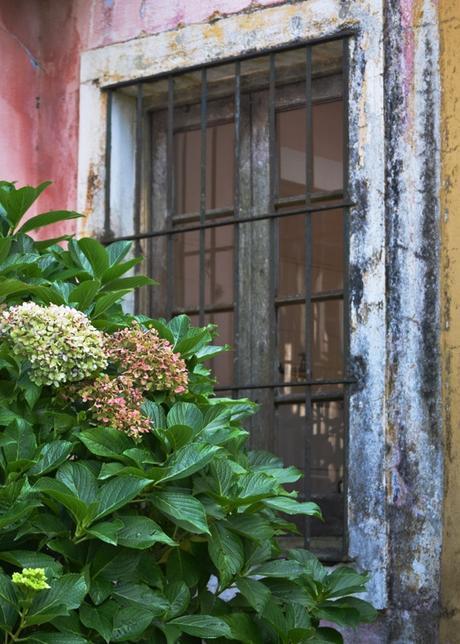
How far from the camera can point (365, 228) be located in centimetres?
477

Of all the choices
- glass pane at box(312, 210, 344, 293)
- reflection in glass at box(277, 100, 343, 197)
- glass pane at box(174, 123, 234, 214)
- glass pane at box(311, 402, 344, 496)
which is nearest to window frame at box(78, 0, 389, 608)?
glass pane at box(174, 123, 234, 214)

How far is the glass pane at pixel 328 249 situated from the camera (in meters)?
7.61

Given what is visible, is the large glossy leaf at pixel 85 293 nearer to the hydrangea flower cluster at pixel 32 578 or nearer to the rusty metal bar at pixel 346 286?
the hydrangea flower cluster at pixel 32 578

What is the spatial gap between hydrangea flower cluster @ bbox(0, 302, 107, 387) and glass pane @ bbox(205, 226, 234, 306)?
3.32m

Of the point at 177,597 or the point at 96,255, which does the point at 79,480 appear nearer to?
the point at 177,597

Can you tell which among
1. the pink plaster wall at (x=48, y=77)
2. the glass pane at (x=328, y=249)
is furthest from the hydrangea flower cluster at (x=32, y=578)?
the glass pane at (x=328, y=249)

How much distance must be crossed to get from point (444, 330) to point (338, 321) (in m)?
3.16

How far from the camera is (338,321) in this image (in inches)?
305

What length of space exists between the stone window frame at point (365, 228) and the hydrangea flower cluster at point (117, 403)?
5.58 ft

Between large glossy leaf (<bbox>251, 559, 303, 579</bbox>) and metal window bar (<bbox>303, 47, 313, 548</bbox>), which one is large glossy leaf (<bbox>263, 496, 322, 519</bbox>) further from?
metal window bar (<bbox>303, 47, 313, 548</bbox>)

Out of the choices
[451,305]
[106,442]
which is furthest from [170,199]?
[106,442]

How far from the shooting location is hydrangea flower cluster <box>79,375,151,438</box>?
119 inches

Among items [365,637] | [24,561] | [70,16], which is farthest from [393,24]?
[24,561]

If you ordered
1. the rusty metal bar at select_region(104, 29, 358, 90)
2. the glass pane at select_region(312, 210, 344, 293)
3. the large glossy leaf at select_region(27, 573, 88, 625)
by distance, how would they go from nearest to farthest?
1. the large glossy leaf at select_region(27, 573, 88, 625)
2. the rusty metal bar at select_region(104, 29, 358, 90)
3. the glass pane at select_region(312, 210, 344, 293)
